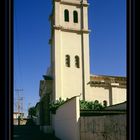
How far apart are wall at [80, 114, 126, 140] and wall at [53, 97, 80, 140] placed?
195 millimetres

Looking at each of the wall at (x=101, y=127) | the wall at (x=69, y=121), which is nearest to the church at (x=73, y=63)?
the wall at (x=69, y=121)

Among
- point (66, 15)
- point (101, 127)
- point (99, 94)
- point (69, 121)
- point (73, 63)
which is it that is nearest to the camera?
point (101, 127)

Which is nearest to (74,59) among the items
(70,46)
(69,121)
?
(70,46)

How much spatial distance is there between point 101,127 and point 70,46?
8.63m

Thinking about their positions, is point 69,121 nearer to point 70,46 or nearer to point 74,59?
point 74,59

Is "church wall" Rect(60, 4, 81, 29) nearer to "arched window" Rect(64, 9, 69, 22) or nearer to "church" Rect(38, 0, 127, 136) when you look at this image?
"church" Rect(38, 0, 127, 136)

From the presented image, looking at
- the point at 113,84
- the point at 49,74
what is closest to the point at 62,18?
the point at 49,74

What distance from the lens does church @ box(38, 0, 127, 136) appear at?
14102 mm

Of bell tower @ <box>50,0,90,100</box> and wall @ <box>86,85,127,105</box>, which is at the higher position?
bell tower @ <box>50,0,90,100</box>

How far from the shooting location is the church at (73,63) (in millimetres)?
14102

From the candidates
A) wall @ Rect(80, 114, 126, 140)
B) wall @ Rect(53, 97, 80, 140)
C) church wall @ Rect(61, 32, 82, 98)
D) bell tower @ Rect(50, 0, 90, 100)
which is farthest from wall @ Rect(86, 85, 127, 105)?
wall @ Rect(80, 114, 126, 140)

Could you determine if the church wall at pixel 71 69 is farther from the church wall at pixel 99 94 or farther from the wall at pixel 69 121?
the wall at pixel 69 121

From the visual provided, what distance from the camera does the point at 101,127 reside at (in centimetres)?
632
